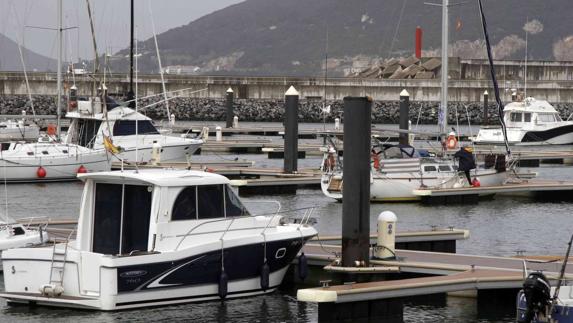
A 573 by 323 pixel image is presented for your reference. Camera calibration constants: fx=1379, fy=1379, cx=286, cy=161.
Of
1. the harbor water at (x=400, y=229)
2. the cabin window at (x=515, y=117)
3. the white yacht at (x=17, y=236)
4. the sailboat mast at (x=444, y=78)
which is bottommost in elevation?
the harbor water at (x=400, y=229)

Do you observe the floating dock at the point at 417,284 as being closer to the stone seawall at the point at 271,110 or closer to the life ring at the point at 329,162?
the life ring at the point at 329,162

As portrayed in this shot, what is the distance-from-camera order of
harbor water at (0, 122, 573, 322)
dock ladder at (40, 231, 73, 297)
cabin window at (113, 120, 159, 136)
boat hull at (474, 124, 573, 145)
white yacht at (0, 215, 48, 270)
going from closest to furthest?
1. dock ladder at (40, 231, 73, 297)
2. harbor water at (0, 122, 573, 322)
3. white yacht at (0, 215, 48, 270)
4. cabin window at (113, 120, 159, 136)
5. boat hull at (474, 124, 573, 145)

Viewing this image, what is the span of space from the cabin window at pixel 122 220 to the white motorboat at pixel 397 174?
15544 millimetres

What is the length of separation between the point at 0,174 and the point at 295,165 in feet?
30.2

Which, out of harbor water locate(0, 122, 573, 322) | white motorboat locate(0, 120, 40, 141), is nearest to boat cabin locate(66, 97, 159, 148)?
harbor water locate(0, 122, 573, 322)

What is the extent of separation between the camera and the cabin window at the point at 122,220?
21.3 metres

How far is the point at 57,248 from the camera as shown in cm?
2130

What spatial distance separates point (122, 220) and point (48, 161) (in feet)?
73.3

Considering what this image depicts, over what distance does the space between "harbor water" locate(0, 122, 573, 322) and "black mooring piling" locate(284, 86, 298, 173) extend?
99 centimetres

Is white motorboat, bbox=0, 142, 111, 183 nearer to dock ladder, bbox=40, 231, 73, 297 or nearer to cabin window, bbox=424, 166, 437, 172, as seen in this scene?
cabin window, bbox=424, 166, 437, 172

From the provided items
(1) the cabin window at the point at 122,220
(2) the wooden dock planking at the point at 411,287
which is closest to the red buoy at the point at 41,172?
(1) the cabin window at the point at 122,220

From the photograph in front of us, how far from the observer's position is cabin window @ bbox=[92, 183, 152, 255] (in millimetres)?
21266

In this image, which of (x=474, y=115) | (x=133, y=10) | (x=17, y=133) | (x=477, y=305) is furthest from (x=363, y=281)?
(x=474, y=115)

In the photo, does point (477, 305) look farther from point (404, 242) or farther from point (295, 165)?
point (295, 165)
